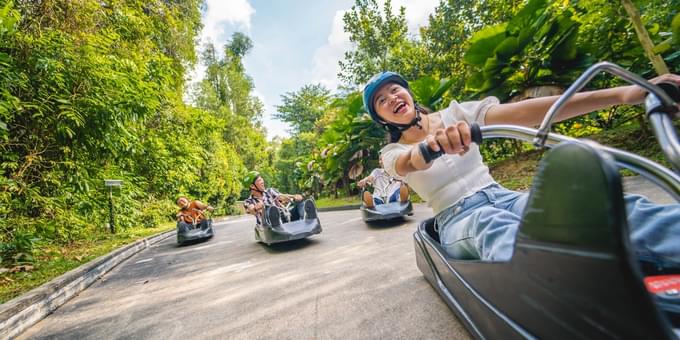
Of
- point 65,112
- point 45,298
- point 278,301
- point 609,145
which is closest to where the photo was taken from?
point 278,301

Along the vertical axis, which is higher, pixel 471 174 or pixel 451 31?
pixel 451 31

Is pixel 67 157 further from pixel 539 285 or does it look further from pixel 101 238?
pixel 539 285

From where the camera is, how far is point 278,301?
1.89m

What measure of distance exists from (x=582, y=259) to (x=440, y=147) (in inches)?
17.8

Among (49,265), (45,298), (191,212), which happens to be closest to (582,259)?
(45,298)

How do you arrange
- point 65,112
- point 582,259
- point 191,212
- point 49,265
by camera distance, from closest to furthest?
point 582,259
point 65,112
point 49,265
point 191,212

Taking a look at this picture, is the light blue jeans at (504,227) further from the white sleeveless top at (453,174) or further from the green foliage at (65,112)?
the green foliage at (65,112)

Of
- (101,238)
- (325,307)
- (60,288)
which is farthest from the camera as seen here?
(101,238)

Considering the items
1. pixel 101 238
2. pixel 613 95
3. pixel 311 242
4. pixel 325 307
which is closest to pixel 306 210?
pixel 311 242

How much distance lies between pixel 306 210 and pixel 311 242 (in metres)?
0.49

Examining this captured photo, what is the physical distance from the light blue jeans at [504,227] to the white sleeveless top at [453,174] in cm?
5

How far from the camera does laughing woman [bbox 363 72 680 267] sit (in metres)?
0.73

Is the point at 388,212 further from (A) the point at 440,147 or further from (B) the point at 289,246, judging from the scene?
(A) the point at 440,147

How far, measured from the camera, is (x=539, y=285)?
0.58m
